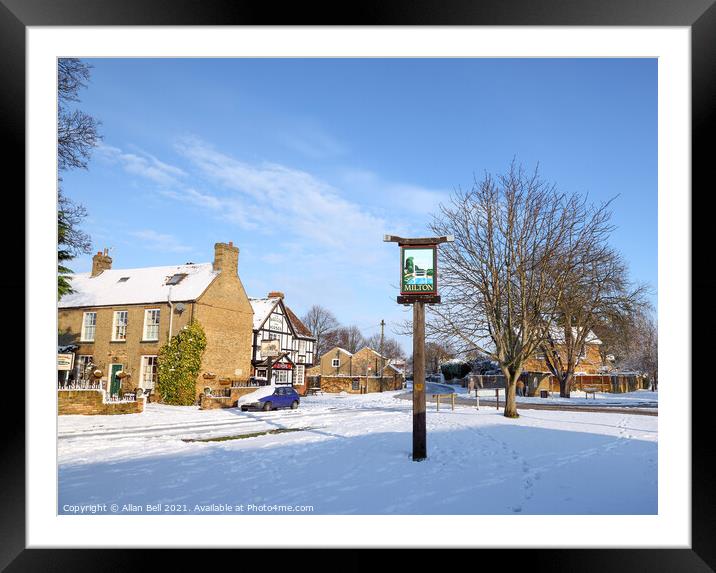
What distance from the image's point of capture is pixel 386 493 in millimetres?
5984

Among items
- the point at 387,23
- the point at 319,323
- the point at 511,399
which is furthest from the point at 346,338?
A: the point at 387,23

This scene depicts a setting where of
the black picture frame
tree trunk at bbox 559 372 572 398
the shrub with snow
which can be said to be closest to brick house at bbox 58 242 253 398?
the black picture frame

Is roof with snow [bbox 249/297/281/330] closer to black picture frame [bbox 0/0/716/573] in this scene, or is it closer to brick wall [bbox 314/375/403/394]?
brick wall [bbox 314/375/403/394]

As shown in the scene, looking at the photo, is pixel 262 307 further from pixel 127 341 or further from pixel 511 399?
pixel 511 399

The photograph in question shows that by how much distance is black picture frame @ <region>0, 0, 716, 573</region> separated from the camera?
4.96 metres

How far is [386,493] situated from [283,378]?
870 inches

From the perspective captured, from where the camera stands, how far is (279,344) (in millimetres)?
27438

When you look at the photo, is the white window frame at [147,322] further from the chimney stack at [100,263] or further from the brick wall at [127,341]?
the chimney stack at [100,263]

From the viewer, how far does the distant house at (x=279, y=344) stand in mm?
25922

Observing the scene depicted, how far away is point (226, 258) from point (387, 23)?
1851 cm

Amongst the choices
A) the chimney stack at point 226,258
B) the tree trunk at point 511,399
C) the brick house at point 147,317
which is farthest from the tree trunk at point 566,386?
the chimney stack at point 226,258
